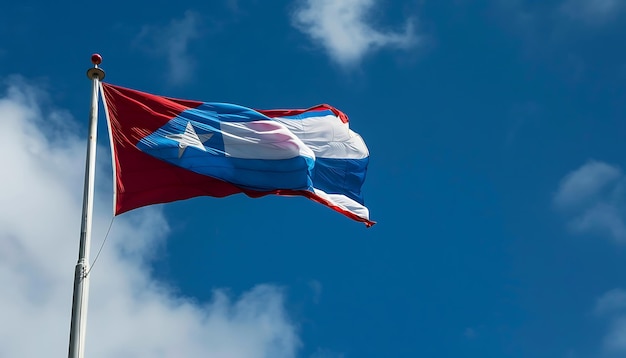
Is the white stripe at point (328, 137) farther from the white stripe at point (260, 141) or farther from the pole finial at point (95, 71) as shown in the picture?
the pole finial at point (95, 71)

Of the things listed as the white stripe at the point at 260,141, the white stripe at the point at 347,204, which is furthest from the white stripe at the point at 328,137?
the white stripe at the point at 347,204

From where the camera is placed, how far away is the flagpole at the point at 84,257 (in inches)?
682

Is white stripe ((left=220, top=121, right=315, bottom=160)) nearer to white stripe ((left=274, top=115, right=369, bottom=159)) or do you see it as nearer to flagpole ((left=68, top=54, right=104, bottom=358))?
white stripe ((left=274, top=115, right=369, bottom=159))

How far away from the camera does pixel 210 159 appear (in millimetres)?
23062

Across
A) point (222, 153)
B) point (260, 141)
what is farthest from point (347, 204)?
point (222, 153)

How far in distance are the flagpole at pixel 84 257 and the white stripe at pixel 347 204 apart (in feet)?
22.5

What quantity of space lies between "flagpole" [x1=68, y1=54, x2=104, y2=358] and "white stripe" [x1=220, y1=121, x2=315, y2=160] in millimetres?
3980

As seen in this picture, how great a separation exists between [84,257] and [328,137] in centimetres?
1000

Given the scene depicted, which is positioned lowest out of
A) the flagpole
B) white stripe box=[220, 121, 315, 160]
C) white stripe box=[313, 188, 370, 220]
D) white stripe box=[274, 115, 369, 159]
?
the flagpole

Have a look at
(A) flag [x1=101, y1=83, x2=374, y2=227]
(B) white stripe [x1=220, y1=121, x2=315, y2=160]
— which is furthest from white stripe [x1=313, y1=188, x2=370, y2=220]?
(B) white stripe [x1=220, y1=121, x2=315, y2=160]

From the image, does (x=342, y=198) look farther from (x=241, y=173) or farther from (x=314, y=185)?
(x=241, y=173)

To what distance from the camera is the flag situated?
2178 centimetres

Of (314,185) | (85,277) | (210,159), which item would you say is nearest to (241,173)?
(210,159)

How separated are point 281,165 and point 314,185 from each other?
5.44ft
